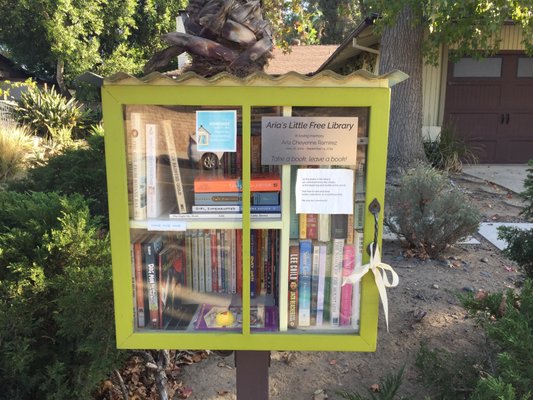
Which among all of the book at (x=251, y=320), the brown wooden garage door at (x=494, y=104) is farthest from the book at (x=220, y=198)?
the brown wooden garage door at (x=494, y=104)

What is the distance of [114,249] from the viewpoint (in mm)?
1710

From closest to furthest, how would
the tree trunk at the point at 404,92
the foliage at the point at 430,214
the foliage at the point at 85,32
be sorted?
the foliage at the point at 430,214, the tree trunk at the point at 404,92, the foliage at the point at 85,32

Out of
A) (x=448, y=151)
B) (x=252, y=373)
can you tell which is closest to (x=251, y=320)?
(x=252, y=373)

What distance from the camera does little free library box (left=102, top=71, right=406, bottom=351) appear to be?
161cm

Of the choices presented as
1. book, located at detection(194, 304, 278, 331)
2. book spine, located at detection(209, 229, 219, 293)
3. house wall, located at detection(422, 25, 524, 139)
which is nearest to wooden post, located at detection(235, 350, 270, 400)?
book, located at detection(194, 304, 278, 331)

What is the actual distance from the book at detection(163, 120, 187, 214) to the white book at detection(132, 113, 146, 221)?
0.09 metres

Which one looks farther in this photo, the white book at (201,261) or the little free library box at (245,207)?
the white book at (201,261)

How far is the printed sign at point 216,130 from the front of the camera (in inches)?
65.9

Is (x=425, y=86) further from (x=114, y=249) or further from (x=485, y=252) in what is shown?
(x=114, y=249)

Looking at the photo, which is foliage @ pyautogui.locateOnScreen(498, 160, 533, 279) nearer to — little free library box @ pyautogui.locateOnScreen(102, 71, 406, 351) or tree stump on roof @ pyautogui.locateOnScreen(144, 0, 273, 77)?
little free library box @ pyautogui.locateOnScreen(102, 71, 406, 351)

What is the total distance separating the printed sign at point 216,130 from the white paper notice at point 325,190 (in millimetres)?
286

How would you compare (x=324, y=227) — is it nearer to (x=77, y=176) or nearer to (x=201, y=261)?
(x=201, y=261)

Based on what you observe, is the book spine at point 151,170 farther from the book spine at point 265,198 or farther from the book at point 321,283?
the book at point 321,283

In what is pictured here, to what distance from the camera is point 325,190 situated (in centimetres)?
172
